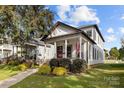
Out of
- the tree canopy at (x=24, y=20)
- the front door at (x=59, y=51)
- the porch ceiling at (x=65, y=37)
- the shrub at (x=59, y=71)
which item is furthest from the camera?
the front door at (x=59, y=51)

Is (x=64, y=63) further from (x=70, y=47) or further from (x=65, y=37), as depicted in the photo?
(x=70, y=47)

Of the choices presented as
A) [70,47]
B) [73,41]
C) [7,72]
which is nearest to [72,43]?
[73,41]

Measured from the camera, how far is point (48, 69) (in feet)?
37.7

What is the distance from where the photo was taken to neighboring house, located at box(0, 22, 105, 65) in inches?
526

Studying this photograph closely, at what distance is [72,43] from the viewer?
15391 mm

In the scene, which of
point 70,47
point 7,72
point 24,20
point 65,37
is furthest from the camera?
point 70,47

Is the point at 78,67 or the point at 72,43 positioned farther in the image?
the point at 72,43

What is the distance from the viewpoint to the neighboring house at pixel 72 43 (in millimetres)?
13352

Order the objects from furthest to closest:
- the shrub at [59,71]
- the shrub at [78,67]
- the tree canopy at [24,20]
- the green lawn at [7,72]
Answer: the shrub at [78,67] < the tree canopy at [24,20] < the green lawn at [7,72] < the shrub at [59,71]

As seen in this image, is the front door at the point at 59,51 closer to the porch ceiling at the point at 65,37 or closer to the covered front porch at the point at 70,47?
the covered front porch at the point at 70,47

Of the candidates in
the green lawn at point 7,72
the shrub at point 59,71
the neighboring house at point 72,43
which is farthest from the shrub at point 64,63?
the green lawn at point 7,72
